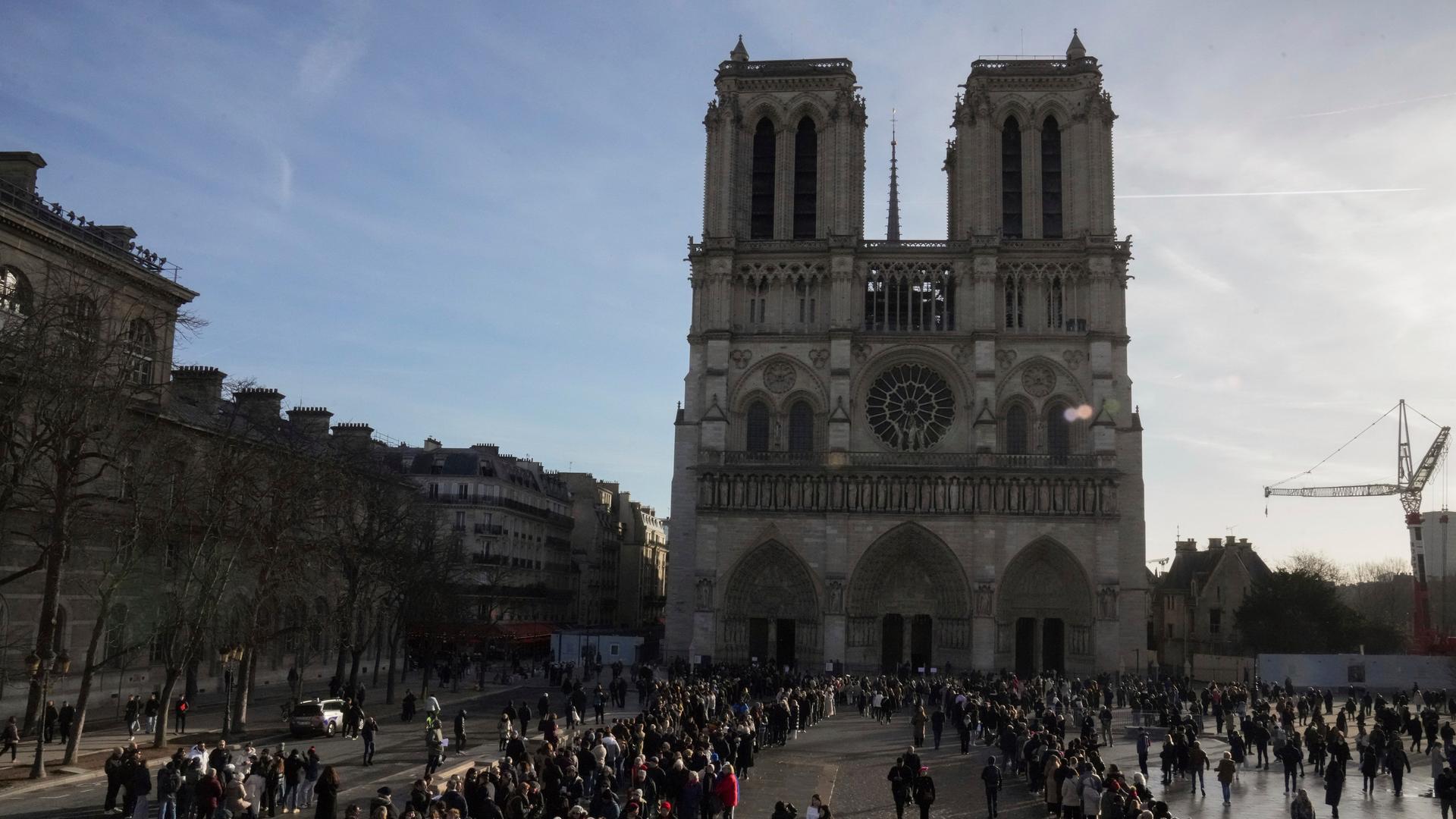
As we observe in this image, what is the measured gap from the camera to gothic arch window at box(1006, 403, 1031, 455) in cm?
5228

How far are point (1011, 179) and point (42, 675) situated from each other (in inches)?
1741

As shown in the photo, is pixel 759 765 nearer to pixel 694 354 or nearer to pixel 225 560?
pixel 225 560

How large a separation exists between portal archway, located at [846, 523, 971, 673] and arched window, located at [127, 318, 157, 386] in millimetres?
28309

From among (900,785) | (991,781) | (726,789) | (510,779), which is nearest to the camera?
(510,779)

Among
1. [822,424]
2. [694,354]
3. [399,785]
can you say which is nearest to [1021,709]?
[399,785]

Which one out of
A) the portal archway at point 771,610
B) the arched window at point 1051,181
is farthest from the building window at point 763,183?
the portal archway at point 771,610

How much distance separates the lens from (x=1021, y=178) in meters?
54.4

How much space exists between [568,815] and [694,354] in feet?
137

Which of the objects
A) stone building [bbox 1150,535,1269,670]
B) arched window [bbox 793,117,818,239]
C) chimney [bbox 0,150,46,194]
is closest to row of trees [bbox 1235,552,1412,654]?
stone building [bbox 1150,535,1269,670]

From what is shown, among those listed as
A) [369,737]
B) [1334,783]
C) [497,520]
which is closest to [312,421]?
[497,520]

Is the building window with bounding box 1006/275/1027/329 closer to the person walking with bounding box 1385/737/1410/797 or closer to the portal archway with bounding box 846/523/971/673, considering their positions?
the portal archway with bounding box 846/523/971/673

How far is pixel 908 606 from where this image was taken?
5150cm

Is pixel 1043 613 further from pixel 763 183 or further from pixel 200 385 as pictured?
pixel 200 385

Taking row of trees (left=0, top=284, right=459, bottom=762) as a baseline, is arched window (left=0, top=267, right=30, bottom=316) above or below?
above
